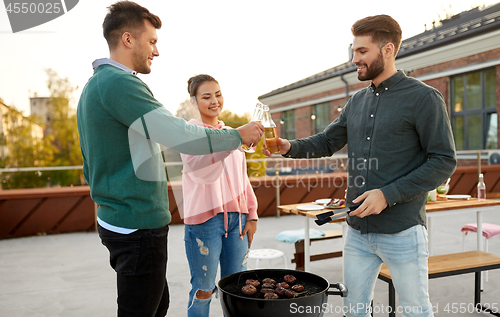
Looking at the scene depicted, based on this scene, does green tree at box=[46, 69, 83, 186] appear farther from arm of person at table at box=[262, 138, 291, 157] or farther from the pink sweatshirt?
arm of person at table at box=[262, 138, 291, 157]

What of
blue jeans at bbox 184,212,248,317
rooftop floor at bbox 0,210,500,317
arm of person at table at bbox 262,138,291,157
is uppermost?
arm of person at table at bbox 262,138,291,157

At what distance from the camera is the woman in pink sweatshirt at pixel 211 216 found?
1.85 meters

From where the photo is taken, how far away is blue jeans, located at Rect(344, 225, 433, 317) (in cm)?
154

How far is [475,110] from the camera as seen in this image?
9.94 meters

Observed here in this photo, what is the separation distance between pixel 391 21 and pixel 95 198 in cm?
139

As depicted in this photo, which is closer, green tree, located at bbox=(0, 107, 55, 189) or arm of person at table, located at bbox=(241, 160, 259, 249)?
arm of person at table, located at bbox=(241, 160, 259, 249)

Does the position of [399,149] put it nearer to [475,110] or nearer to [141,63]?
[141,63]

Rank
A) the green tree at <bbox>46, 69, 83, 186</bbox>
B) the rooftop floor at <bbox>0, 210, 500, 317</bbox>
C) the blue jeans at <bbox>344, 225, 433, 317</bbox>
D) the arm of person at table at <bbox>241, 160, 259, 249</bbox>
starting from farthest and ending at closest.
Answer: the green tree at <bbox>46, 69, 83, 186</bbox>, the rooftop floor at <bbox>0, 210, 500, 317</bbox>, the arm of person at table at <bbox>241, 160, 259, 249</bbox>, the blue jeans at <bbox>344, 225, 433, 317</bbox>

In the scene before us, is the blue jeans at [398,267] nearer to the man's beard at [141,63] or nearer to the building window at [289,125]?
the man's beard at [141,63]

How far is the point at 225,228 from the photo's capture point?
188cm

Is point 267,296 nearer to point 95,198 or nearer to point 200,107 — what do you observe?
point 95,198

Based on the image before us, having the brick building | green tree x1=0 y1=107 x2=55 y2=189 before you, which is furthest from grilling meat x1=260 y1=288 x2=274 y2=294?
green tree x1=0 y1=107 x2=55 y2=189

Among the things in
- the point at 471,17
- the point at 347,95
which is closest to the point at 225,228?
the point at 347,95

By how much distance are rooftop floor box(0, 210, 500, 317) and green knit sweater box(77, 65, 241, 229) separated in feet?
6.07
